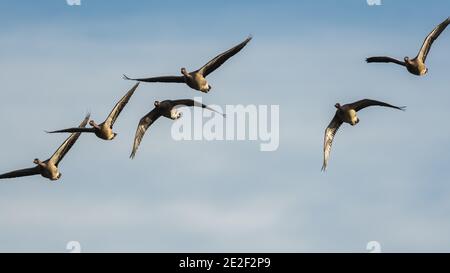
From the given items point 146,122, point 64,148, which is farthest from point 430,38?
point 64,148

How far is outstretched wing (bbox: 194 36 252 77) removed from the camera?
6159 centimetres

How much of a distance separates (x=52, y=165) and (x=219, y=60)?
10.3 meters

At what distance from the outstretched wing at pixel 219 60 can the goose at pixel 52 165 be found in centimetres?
734

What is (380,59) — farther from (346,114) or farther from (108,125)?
(108,125)

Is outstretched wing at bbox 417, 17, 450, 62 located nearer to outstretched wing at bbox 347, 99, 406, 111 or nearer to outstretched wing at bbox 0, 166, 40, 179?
outstretched wing at bbox 347, 99, 406, 111

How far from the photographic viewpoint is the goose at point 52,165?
6556 centimetres

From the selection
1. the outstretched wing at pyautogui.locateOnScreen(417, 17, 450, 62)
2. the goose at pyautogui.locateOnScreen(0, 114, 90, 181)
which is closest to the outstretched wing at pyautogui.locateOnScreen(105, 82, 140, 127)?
the goose at pyautogui.locateOnScreen(0, 114, 90, 181)

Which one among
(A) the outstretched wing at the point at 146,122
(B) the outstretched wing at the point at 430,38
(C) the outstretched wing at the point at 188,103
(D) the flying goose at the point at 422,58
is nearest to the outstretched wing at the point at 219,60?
(C) the outstretched wing at the point at 188,103

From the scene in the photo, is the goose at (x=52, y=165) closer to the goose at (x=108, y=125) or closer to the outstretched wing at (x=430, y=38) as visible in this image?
the goose at (x=108, y=125)

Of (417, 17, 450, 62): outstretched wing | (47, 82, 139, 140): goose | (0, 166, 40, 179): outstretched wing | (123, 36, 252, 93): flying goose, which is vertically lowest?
(0, 166, 40, 179): outstretched wing

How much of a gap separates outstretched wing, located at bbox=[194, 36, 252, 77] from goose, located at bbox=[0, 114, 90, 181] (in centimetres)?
734

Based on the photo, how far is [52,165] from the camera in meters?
65.7
